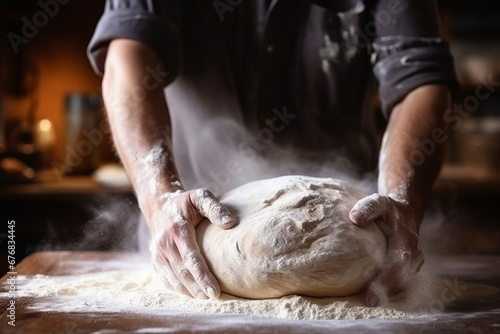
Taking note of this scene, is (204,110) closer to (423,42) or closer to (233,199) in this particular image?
(233,199)

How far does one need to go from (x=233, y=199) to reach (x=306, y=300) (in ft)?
0.96

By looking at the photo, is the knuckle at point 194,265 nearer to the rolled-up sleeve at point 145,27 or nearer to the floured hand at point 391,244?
the floured hand at point 391,244

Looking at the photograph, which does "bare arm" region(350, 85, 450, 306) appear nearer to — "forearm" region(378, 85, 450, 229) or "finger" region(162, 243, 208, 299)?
"forearm" region(378, 85, 450, 229)

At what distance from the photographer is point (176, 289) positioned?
3.80 ft

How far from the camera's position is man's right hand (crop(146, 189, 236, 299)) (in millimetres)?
1112

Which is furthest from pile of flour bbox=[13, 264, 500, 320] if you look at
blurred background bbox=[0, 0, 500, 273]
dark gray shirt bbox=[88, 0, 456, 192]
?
blurred background bbox=[0, 0, 500, 273]

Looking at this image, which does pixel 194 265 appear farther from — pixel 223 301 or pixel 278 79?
pixel 278 79

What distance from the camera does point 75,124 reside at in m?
3.65

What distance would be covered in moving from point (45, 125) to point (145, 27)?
2495mm

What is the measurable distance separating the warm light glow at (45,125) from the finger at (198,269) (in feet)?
9.58

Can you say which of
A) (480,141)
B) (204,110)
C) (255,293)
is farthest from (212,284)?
(480,141)

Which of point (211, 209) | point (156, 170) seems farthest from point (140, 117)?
point (211, 209)

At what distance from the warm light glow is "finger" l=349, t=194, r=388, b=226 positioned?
304cm

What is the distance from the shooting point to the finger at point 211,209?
1.14 m
